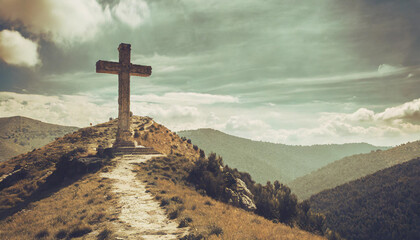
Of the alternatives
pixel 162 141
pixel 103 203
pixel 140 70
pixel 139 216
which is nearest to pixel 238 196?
pixel 139 216

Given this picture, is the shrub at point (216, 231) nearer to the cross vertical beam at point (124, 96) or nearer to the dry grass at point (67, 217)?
the dry grass at point (67, 217)

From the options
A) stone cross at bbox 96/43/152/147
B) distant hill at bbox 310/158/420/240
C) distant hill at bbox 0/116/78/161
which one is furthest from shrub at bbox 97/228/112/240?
distant hill at bbox 0/116/78/161

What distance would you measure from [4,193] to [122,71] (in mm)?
13404

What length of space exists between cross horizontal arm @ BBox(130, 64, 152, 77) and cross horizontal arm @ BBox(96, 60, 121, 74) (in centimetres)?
136

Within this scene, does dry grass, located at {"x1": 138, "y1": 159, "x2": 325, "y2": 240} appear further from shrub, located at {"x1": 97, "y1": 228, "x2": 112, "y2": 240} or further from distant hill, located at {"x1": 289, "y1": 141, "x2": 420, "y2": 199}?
distant hill, located at {"x1": 289, "y1": 141, "x2": 420, "y2": 199}

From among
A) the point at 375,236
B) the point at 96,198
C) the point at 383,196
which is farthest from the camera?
the point at 383,196

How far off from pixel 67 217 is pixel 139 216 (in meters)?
2.88

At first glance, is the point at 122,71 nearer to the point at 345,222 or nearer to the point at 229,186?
the point at 229,186

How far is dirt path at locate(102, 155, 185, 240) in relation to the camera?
7.78m

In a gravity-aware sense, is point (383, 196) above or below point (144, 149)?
below

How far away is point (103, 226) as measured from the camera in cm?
855

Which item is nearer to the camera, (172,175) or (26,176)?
(172,175)

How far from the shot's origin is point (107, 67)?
2369cm

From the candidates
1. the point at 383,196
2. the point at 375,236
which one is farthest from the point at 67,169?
the point at 383,196
